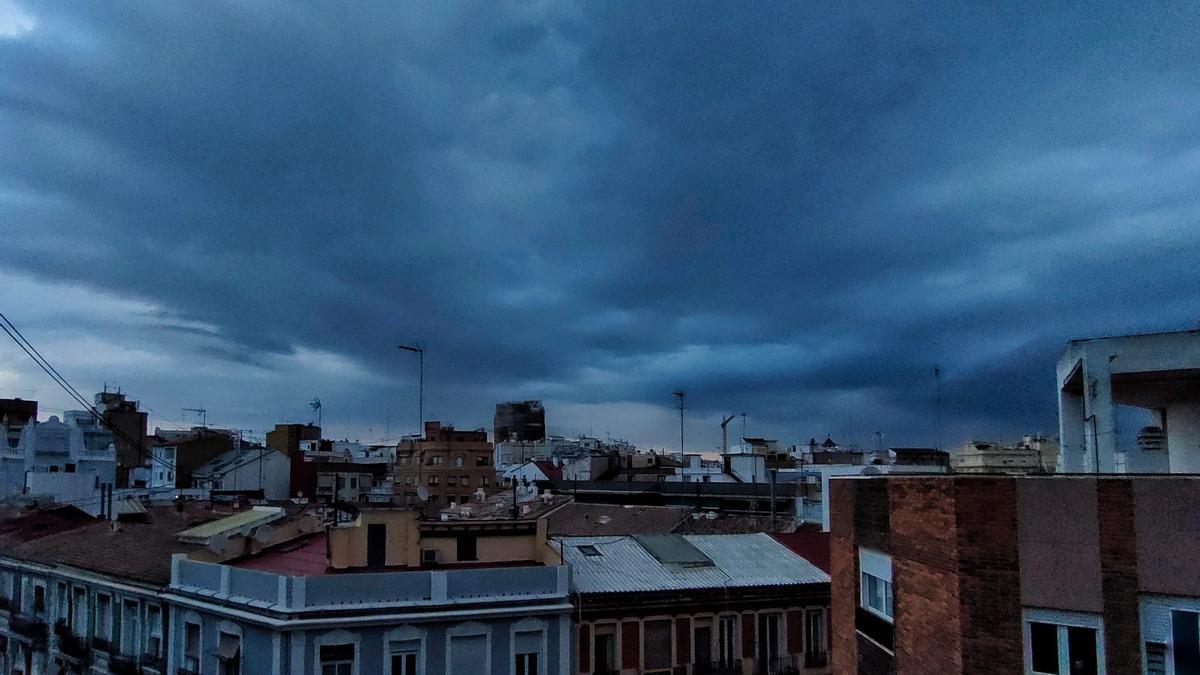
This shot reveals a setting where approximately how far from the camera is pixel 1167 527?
38.7 ft

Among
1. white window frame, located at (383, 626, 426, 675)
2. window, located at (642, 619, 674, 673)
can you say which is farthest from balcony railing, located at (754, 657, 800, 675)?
white window frame, located at (383, 626, 426, 675)

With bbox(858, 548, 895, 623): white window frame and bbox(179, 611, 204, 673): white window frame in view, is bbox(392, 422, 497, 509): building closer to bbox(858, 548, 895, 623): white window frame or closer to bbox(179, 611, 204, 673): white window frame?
bbox(179, 611, 204, 673): white window frame

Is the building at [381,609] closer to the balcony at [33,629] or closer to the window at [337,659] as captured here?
the window at [337,659]

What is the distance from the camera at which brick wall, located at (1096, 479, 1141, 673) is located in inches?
474

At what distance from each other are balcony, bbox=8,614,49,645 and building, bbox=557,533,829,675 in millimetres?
24856

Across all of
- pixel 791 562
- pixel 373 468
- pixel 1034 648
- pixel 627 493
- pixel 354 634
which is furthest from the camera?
pixel 373 468

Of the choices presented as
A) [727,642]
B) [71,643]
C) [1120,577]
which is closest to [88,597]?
[71,643]

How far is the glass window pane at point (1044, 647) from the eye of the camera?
1277 cm

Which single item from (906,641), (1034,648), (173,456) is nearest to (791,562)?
(906,641)

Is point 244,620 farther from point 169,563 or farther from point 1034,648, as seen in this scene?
point 1034,648

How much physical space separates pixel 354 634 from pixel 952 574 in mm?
19554

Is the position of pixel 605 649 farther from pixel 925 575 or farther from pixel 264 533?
pixel 925 575

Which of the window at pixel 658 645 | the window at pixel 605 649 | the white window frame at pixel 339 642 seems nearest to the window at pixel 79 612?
the white window frame at pixel 339 642

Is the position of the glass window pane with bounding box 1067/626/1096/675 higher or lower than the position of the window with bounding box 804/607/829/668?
higher
